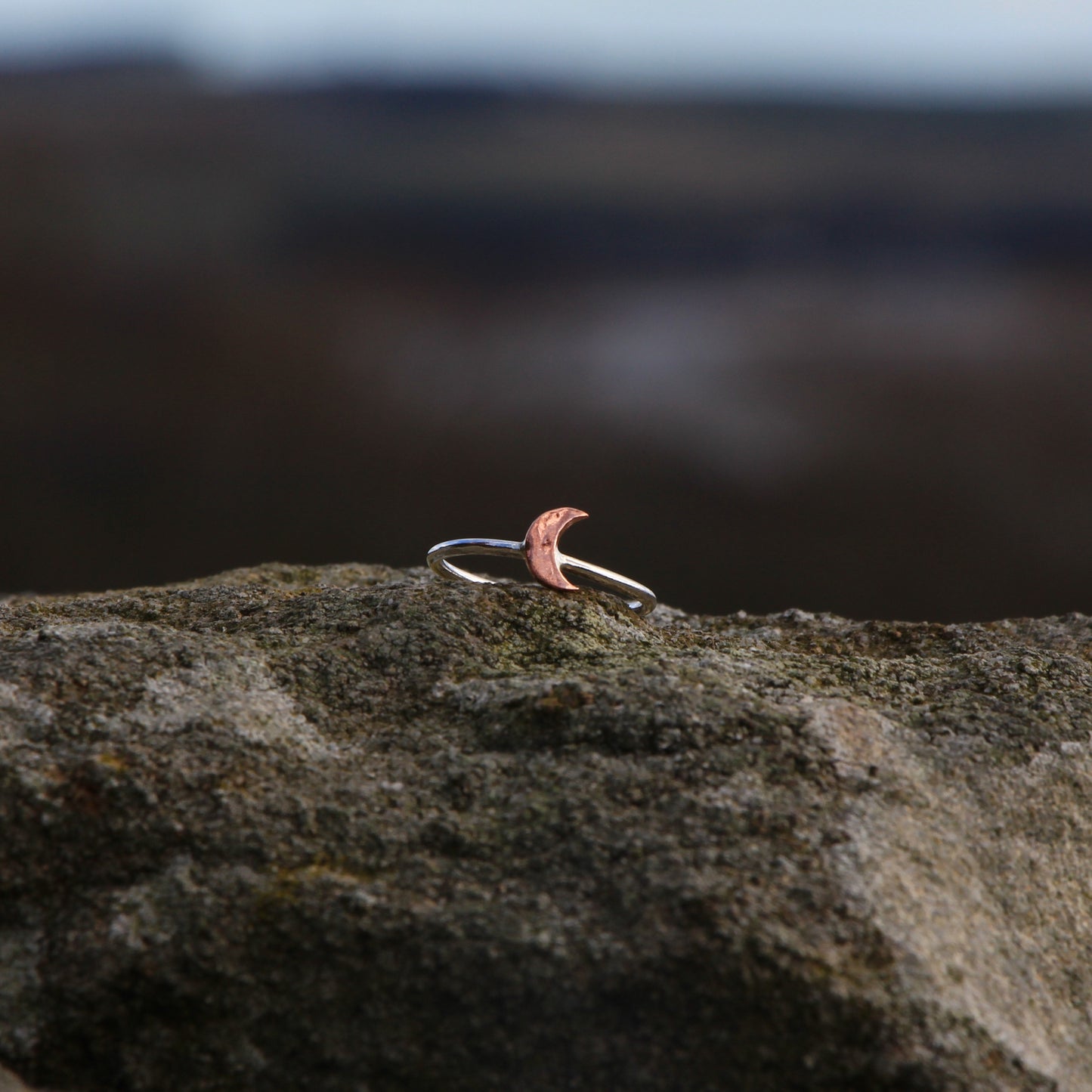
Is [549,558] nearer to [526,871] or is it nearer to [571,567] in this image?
[571,567]

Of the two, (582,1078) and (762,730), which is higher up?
(762,730)

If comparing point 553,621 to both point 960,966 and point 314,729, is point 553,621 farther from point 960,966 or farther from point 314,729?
point 960,966

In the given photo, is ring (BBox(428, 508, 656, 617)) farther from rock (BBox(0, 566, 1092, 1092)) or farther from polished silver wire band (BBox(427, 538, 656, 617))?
rock (BBox(0, 566, 1092, 1092))

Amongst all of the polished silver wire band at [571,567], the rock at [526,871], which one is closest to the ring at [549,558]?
the polished silver wire band at [571,567]

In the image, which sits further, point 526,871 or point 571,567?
point 571,567

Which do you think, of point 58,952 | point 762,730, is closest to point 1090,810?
point 762,730

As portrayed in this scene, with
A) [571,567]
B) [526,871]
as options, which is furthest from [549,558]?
[526,871]

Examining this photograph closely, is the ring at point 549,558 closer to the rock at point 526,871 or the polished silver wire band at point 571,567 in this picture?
the polished silver wire band at point 571,567
